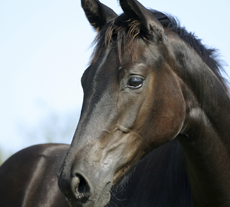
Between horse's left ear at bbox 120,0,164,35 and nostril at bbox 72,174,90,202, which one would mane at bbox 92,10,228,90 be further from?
nostril at bbox 72,174,90,202

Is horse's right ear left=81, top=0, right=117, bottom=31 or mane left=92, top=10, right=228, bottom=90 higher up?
horse's right ear left=81, top=0, right=117, bottom=31

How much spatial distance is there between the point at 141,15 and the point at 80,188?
4.38 feet

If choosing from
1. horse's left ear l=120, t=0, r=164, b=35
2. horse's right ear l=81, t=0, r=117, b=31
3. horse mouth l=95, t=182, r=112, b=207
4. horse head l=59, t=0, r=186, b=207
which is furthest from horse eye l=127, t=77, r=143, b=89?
horse's right ear l=81, t=0, r=117, b=31

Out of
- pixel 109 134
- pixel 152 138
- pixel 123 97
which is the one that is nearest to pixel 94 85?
pixel 123 97

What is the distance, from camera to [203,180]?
2488 millimetres

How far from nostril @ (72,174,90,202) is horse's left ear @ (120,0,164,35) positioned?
1.23m

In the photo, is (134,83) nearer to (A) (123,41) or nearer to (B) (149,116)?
(B) (149,116)

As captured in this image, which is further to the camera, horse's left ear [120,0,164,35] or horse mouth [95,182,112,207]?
horse's left ear [120,0,164,35]

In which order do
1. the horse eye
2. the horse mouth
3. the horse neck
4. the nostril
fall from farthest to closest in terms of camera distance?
the horse neck < the horse eye < the horse mouth < the nostril

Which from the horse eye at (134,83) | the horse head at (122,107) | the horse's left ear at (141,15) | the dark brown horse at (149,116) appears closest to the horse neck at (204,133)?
the dark brown horse at (149,116)

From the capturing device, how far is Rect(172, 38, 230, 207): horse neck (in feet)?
8.11

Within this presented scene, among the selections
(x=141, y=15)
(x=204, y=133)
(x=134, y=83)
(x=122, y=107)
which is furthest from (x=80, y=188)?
(x=141, y=15)

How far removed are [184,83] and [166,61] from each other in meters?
0.25

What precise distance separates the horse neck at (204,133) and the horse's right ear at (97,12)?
0.79 meters
